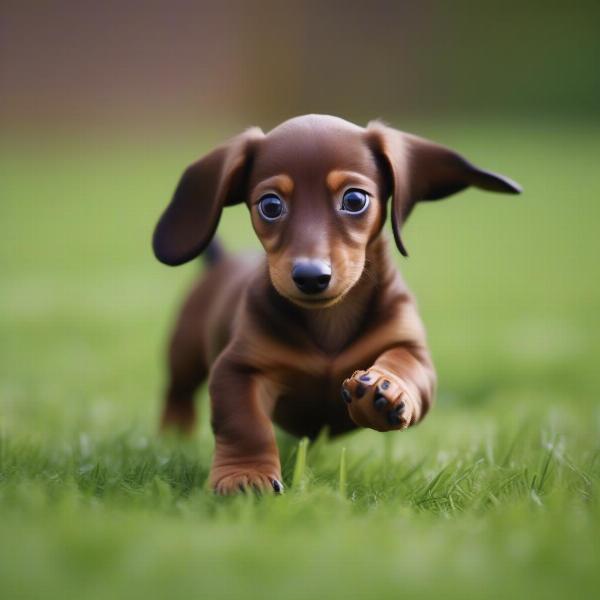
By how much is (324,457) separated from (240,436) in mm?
696

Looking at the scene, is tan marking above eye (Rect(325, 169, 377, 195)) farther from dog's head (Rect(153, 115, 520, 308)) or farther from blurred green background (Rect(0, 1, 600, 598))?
blurred green background (Rect(0, 1, 600, 598))

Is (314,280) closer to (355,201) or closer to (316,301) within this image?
(316,301)

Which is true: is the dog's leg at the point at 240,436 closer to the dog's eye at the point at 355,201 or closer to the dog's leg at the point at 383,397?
the dog's leg at the point at 383,397

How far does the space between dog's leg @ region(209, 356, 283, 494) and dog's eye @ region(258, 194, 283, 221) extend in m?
0.45

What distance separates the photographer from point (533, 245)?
11188 mm

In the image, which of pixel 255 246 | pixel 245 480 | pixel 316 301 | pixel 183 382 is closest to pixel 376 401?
pixel 316 301

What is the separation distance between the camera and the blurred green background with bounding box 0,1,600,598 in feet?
7.38

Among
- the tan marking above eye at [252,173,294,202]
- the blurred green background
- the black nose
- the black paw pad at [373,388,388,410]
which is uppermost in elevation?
the tan marking above eye at [252,173,294,202]

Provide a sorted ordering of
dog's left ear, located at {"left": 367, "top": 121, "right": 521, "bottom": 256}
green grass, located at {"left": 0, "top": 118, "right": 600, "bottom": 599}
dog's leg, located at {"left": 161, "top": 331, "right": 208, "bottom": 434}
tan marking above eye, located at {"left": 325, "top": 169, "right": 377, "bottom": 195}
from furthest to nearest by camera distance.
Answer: dog's leg, located at {"left": 161, "top": 331, "right": 208, "bottom": 434}
dog's left ear, located at {"left": 367, "top": 121, "right": 521, "bottom": 256}
tan marking above eye, located at {"left": 325, "top": 169, "right": 377, "bottom": 195}
green grass, located at {"left": 0, "top": 118, "right": 600, "bottom": 599}

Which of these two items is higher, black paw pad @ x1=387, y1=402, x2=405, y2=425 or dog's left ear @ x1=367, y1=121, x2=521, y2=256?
dog's left ear @ x1=367, y1=121, x2=521, y2=256

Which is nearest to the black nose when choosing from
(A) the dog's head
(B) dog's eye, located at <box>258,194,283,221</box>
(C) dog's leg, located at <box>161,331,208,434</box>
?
(A) the dog's head

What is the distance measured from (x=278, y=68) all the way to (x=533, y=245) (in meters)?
11.4

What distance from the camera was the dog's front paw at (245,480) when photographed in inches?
109

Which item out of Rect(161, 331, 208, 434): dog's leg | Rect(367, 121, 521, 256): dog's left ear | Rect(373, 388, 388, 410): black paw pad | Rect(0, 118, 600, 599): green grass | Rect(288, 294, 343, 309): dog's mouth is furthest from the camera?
Rect(161, 331, 208, 434): dog's leg
